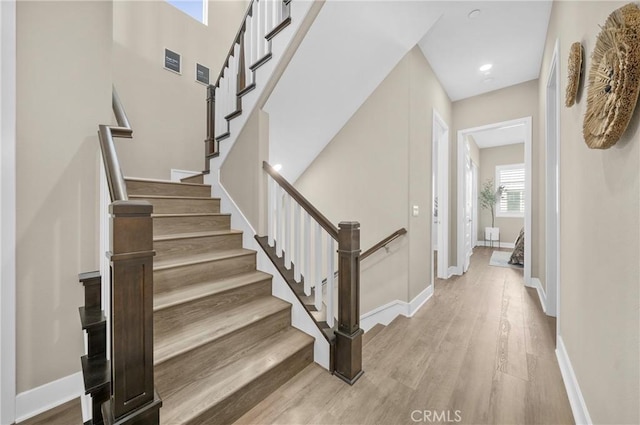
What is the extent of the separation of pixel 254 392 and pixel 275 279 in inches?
31.8

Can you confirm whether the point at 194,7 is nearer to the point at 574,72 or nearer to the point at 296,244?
the point at 296,244

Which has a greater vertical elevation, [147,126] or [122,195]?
[147,126]

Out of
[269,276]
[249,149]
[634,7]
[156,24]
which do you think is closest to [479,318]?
[269,276]

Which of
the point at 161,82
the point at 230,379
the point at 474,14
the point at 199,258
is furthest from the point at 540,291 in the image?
the point at 161,82

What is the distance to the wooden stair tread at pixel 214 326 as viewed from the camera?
140 centimetres

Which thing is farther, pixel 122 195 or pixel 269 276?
pixel 269 276

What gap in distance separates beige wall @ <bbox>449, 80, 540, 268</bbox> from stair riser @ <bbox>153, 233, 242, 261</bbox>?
332 centimetres

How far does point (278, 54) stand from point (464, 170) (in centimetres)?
346

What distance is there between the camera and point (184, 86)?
3.67 metres

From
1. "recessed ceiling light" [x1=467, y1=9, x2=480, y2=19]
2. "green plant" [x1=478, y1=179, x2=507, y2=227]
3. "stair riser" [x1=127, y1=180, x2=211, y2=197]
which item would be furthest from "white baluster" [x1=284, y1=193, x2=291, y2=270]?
"green plant" [x1=478, y1=179, x2=507, y2=227]

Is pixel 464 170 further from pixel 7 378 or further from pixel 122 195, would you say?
pixel 7 378

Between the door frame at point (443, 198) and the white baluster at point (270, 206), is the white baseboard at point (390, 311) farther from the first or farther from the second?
the white baluster at point (270, 206)

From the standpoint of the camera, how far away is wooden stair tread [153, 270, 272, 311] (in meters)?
1.59

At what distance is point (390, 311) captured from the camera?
2775 mm
